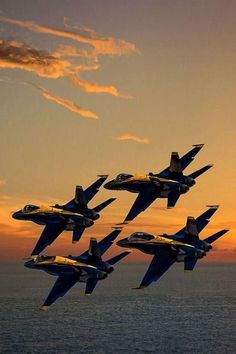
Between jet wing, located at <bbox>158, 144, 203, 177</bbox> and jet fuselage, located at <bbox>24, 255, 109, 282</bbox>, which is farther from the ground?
jet wing, located at <bbox>158, 144, 203, 177</bbox>

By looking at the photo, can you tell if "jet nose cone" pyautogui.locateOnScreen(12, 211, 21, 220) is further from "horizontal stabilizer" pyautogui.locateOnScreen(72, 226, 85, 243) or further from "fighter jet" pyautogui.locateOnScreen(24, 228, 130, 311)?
"horizontal stabilizer" pyautogui.locateOnScreen(72, 226, 85, 243)

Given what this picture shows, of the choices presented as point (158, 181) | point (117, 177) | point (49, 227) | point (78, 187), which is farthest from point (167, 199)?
point (49, 227)

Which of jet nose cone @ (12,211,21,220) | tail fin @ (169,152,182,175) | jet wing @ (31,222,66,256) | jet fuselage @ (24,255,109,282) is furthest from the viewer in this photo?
jet wing @ (31,222,66,256)

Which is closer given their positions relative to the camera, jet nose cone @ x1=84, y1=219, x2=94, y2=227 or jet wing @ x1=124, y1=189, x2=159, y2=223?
jet nose cone @ x1=84, y1=219, x2=94, y2=227

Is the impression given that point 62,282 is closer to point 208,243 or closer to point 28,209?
point 28,209

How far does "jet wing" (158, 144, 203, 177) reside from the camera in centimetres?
9858

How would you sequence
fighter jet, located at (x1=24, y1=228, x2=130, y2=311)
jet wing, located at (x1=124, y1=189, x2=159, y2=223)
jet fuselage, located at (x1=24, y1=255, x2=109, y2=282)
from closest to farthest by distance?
1. jet fuselage, located at (x1=24, y1=255, x2=109, y2=282)
2. fighter jet, located at (x1=24, y1=228, x2=130, y2=311)
3. jet wing, located at (x1=124, y1=189, x2=159, y2=223)

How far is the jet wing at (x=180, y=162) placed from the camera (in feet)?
323

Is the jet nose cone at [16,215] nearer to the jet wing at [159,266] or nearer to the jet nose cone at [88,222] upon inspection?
the jet nose cone at [88,222]

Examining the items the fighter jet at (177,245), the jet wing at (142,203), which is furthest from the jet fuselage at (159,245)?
the jet wing at (142,203)

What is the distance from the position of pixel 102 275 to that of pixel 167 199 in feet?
65.3

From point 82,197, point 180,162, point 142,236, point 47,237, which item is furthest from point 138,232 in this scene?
point 47,237

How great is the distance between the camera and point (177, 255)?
98.0 metres

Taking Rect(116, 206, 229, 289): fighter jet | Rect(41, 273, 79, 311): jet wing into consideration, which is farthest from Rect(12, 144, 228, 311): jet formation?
Rect(41, 273, 79, 311): jet wing
